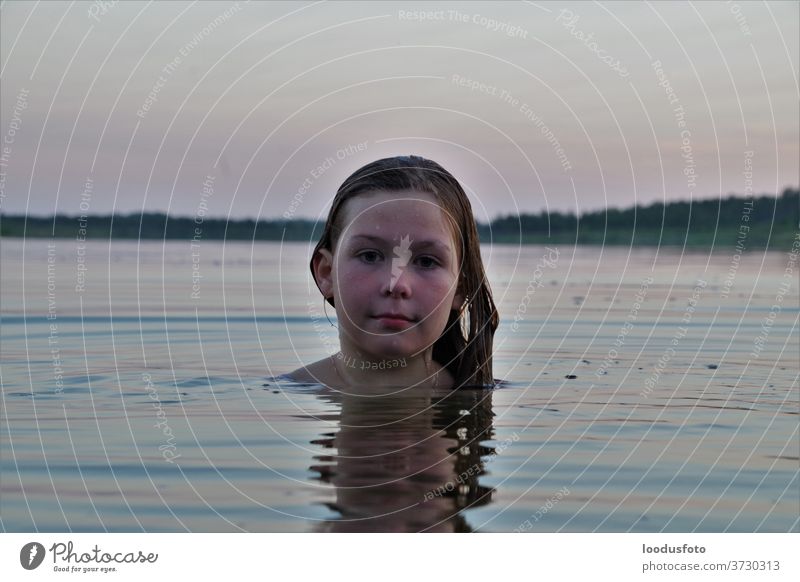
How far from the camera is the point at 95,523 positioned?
381 centimetres

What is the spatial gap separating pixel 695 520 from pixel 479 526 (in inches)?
33.2

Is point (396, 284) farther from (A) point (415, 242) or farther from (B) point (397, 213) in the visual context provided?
(B) point (397, 213)

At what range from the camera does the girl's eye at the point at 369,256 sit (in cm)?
629

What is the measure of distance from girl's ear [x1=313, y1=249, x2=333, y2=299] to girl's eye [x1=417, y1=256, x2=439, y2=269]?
0.68 metres

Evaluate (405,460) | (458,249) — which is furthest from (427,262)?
(405,460)

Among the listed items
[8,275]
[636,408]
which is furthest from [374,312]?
[8,275]

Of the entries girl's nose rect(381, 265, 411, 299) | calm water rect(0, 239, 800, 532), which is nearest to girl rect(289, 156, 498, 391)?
girl's nose rect(381, 265, 411, 299)

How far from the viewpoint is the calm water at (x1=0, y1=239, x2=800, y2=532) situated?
3.98 m

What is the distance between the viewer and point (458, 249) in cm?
686

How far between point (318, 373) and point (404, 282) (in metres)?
1.28

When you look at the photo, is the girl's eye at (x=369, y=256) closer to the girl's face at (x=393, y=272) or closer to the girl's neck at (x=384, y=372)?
the girl's face at (x=393, y=272)

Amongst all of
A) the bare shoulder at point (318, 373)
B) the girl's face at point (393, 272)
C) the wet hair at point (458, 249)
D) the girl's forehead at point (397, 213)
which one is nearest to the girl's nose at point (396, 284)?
the girl's face at point (393, 272)
